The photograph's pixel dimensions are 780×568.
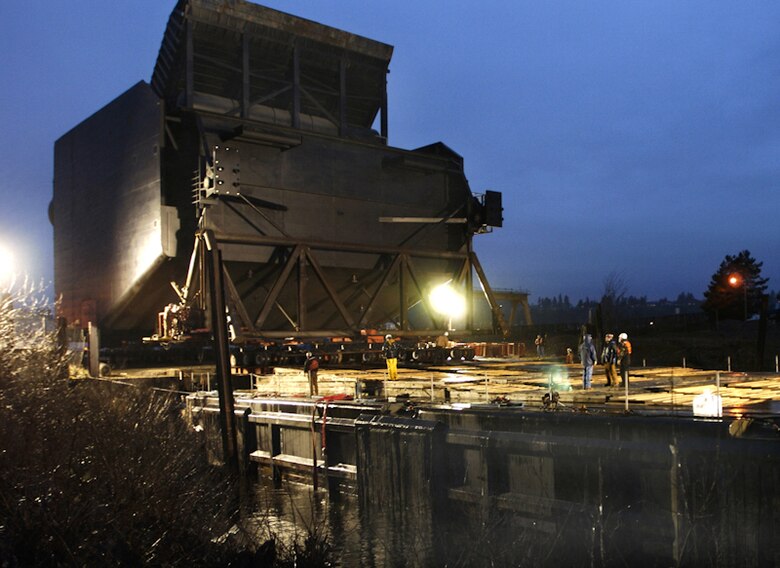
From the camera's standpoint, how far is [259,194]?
34.3m

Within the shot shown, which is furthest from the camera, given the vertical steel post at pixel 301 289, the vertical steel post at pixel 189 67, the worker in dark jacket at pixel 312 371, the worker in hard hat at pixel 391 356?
the vertical steel post at pixel 189 67

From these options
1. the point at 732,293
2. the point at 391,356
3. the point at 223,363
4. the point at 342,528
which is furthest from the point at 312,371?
the point at 732,293

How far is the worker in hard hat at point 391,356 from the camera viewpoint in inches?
906

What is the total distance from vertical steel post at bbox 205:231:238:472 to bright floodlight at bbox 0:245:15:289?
254 inches

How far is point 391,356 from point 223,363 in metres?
8.36

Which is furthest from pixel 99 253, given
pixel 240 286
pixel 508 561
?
pixel 508 561

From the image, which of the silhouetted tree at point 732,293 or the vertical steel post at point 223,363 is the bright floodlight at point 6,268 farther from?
the silhouetted tree at point 732,293

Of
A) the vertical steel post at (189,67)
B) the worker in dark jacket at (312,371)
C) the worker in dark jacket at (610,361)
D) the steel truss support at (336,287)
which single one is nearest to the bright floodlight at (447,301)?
the steel truss support at (336,287)

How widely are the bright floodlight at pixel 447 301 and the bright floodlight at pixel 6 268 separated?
22.9 metres

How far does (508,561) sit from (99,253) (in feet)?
112

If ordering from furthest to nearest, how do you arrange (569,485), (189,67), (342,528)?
(189,67) < (342,528) < (569,485)

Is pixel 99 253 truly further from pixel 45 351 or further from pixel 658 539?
pixel 658 539

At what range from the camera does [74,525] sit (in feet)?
35.7

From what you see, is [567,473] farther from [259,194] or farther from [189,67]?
[189,67]
